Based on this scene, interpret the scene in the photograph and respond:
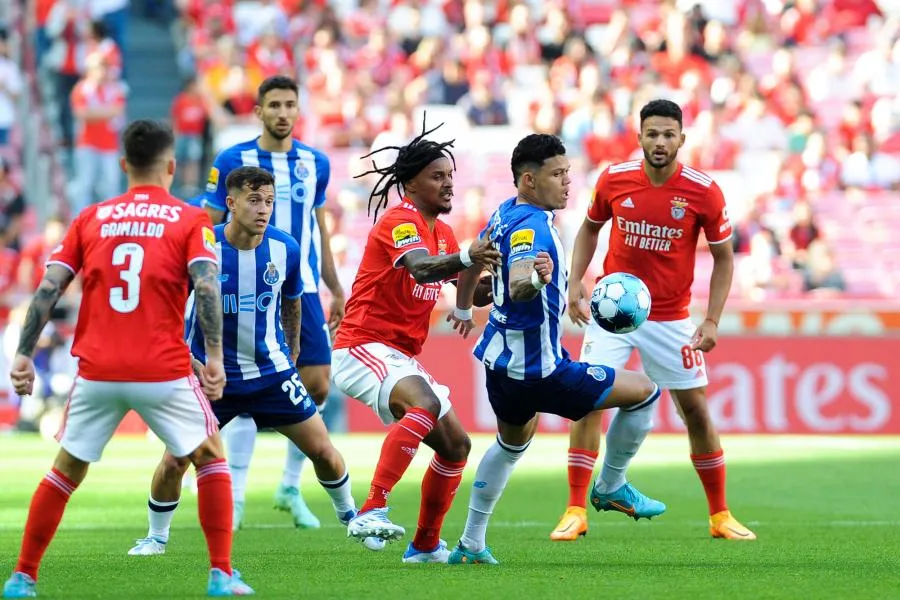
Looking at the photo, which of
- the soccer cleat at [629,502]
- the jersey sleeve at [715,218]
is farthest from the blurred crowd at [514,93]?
the soccer cleat at [629,502]

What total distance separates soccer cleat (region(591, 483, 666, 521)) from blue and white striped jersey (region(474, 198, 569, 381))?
153 cm

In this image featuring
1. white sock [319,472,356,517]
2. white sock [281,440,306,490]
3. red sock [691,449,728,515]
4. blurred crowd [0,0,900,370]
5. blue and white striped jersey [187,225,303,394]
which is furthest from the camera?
blurred crowd [0,0,900,370]

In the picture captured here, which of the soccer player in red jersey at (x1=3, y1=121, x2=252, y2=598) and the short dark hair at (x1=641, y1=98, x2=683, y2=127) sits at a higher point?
the short dark hair at (x1=641, y1=98, x2=683, y2=127)

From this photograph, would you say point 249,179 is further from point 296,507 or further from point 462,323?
point 296,507

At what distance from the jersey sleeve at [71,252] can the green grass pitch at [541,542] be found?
4.41ft

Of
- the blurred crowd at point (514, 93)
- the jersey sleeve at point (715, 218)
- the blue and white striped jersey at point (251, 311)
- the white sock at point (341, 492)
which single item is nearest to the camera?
the blue and white striped jersey at point (251, 311)

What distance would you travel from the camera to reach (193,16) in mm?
24359

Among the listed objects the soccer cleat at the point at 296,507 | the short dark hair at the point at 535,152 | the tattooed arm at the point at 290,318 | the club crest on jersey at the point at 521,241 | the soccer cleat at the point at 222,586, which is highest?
the short dark hair at the point at 535,152

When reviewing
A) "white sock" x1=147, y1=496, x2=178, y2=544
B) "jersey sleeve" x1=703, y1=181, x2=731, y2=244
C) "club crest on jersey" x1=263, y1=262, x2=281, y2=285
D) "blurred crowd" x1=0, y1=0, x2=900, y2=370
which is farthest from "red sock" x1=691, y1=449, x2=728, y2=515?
"blurred crowd" x1=0, y1=0, x2=900, y2=370

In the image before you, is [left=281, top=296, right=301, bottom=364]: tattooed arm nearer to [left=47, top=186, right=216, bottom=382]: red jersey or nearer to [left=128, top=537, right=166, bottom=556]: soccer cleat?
[left=128, top=537, right=166, bottom=556]: soccer cleat

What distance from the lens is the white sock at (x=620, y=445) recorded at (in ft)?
29.1

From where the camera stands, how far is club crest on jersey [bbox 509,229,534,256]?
24.5ft

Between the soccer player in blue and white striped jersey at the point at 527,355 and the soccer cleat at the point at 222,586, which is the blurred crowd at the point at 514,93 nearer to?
the soccer player in blue and white striped jersey at the point at 527,355

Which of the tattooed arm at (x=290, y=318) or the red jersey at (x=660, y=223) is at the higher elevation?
the red jersey at (x=660, y=223)
